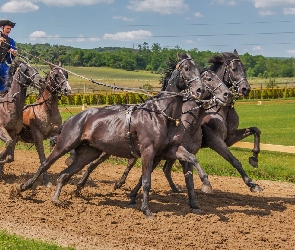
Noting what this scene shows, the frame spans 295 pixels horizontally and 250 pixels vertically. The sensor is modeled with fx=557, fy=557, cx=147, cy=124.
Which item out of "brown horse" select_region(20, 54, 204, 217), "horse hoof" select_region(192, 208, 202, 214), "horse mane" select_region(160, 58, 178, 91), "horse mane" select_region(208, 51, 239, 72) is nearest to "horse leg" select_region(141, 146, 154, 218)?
"brown horse" select_region(20, 54, 204, 217)

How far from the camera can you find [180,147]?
29.8 ft

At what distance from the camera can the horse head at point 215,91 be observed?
31.7 ft

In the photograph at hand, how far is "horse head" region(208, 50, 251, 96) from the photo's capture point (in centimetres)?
1055

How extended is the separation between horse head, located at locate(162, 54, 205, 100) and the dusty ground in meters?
2.02

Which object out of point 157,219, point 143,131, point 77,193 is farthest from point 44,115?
point 157,219

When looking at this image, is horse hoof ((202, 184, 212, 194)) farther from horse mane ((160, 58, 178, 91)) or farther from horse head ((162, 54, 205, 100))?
horse mane ((160, 58, 178, 91))

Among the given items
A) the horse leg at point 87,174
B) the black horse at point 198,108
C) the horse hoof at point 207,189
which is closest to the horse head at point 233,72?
the black horse at point 198,108

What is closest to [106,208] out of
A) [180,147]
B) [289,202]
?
[180,147]

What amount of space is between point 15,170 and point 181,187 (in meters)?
4.48

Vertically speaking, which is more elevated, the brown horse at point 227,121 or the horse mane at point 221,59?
the horse mane at point 221,59

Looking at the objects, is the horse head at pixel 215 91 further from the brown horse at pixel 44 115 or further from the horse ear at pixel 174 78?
the brown horse at pixel 44 115

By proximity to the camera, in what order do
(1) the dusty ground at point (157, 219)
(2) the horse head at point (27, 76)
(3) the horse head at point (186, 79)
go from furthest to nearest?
1. (2) the horse head at point (27, 76)
2. (3) the horse head at point (186, 79)
3. (1) the dusty ground at point (157, 219)

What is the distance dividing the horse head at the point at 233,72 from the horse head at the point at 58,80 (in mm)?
3028

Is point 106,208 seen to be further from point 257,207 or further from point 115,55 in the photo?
point 115,55
